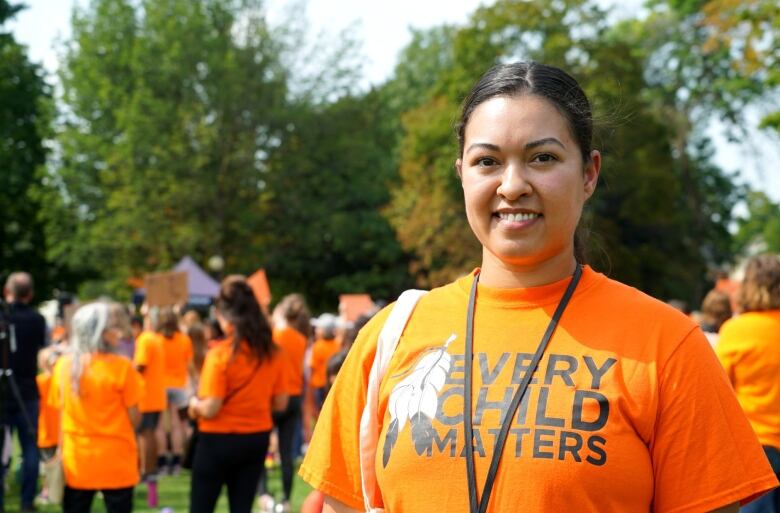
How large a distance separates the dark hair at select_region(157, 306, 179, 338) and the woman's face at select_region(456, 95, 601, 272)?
35.9ft

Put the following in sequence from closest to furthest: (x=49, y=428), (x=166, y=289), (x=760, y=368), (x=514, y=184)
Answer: (x=514, y=184) → (x=760, y=368) → (x=49, y=428) → (x=166, y=289)

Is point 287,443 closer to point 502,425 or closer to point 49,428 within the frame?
point 49,428

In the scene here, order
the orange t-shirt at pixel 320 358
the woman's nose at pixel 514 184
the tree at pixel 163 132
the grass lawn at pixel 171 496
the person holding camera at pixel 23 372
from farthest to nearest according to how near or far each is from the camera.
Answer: the tree at pixel 163 132 → the orange t-shirt at pixel 320 358 → the grass lawn at pixel 171 496 → the person holding camera at pixel 23 372 → the woman's nose at pixel 514 184

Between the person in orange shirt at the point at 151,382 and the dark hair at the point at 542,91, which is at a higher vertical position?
the dark hair at the point at 542,91

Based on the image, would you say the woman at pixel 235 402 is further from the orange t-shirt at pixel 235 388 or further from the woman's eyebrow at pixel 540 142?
the woman's eyebrow at pixel 540 142

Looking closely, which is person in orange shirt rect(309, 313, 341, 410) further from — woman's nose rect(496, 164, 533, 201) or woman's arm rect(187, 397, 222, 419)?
woman's nose rect(496, 164, 533, 201)

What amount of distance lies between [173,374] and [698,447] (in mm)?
11458

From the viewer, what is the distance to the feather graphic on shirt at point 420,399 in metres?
2.54

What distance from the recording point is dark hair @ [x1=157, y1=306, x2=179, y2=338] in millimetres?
13219

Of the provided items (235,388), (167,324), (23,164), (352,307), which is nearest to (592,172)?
(235,388)

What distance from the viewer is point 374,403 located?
105 inches

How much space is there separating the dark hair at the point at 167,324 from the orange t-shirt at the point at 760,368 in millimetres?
7877

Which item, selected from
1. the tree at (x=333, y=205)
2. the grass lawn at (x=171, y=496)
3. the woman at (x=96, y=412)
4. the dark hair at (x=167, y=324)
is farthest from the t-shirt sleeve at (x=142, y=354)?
the tree at (x=333, y=205)

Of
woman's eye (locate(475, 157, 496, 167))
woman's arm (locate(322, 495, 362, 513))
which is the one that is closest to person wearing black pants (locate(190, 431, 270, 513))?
woman's arm (locate(322, 495, 362, 513))
